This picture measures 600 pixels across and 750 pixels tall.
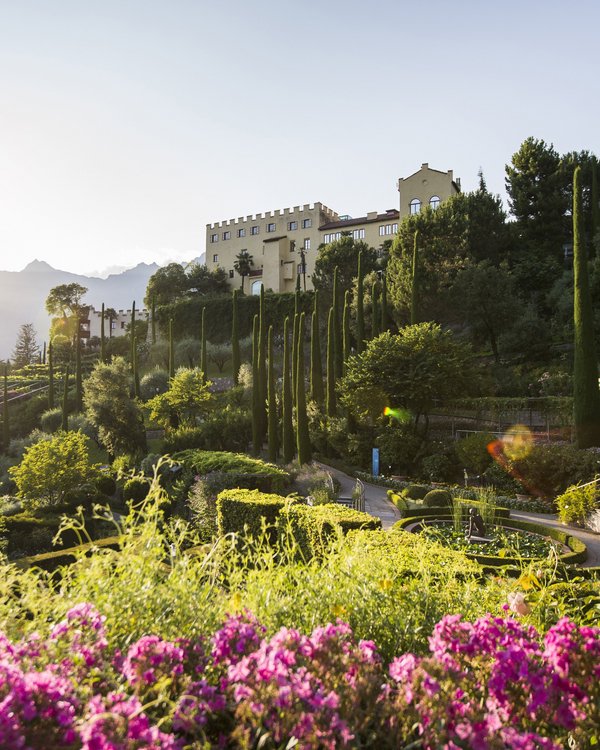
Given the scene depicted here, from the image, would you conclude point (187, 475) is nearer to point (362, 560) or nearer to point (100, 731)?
point (362, 560)

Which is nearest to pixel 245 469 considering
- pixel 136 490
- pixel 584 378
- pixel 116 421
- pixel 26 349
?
pixel 136 490

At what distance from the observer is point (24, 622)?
10.8 feet

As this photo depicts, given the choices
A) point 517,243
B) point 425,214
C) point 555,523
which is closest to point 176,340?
point 425,214

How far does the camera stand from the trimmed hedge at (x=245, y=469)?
17.0 m

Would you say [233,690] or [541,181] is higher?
[541,181]

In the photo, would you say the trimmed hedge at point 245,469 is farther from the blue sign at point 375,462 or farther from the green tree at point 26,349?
the green tree at point 26,349

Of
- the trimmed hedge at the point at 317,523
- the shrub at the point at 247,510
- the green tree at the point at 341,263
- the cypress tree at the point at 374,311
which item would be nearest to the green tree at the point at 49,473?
the shrub at the point at 247,510

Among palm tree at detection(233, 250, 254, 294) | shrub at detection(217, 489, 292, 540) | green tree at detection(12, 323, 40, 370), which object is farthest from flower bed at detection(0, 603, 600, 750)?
green tree at detection(12, 323, 40, 370)

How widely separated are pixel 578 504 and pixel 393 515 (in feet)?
16.3

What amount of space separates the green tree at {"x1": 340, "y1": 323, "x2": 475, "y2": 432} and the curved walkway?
12.6 feet

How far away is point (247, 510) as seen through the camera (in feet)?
37.8

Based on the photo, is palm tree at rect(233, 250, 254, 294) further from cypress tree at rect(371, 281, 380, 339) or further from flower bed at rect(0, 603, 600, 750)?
flower bed at rect(0, 603, 600, 750)

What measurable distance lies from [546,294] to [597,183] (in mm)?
10128

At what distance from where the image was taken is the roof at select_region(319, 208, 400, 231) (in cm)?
5703
